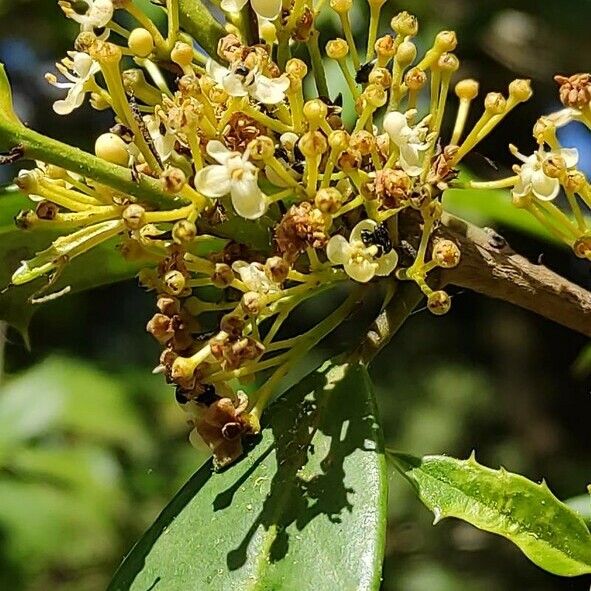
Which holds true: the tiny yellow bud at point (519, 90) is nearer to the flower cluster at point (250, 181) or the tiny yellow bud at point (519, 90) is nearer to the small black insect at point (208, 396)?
the flower cluster at point (250, 181)

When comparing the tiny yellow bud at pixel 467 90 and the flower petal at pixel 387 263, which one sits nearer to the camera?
the flower petal at pixel 387 263

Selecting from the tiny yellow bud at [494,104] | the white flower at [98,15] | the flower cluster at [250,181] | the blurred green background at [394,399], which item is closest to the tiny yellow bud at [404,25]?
the flower cluster at [250,181]

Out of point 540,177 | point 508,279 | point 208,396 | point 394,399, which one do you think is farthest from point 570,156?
point 394,399

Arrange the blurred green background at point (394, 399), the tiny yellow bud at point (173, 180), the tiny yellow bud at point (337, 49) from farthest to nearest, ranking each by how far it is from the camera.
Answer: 1. the blurred green background at point (394, 399)
2. the tiny yellow bud at point (337, 49)
3. the tiny yellow bud at point (173, 180)

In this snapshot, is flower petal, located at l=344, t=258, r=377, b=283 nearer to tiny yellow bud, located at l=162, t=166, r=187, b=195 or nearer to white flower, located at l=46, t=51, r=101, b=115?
tiny yellow bud, located at l=162, t=166, r=187, b=195

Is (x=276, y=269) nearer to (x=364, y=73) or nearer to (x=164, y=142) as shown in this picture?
(x=164, y=142)
